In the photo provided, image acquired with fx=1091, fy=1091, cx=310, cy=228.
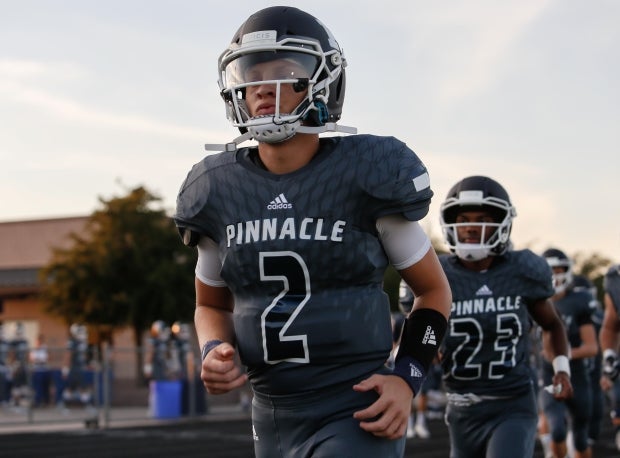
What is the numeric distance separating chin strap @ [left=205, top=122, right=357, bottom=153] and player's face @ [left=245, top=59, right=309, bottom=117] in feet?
0.23

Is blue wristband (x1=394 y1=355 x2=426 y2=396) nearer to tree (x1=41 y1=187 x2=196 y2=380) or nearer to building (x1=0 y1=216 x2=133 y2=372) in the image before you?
tree (x1=41 y1=187 x2=196 y2=380)

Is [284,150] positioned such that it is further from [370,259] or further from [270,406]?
[270,406]

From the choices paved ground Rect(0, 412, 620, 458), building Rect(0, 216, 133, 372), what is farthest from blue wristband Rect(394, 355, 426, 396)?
building Rect(0, 216, 133, 372)

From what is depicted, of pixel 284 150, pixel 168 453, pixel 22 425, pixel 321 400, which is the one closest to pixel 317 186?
pixel 284 150

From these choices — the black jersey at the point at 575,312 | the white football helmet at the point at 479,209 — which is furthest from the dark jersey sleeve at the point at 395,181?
the black jersey at the point at 575,312

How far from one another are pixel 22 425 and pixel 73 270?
9.93 meters

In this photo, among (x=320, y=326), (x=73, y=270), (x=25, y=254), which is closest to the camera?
(x=320, y=326)

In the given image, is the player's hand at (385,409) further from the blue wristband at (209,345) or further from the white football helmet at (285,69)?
the white football helmet at (285,69)

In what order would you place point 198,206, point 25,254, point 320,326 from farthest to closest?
point 25,254 → point 198,206 → point 320,326

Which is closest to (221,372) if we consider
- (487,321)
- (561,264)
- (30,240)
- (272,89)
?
(272,89)

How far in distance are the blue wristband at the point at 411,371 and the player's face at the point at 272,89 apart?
83 centimetres

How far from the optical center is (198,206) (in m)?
3.40

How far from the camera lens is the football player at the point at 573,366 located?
947 centimetres

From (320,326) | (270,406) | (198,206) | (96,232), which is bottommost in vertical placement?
(270,406)
